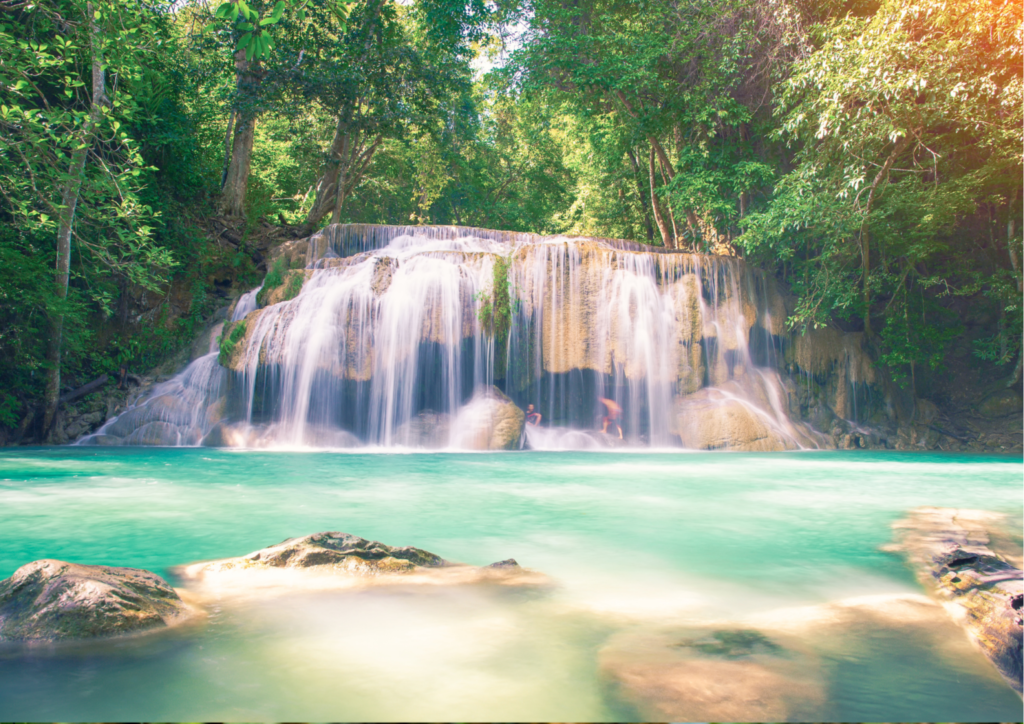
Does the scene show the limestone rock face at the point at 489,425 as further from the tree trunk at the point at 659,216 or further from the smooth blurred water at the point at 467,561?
the tree trunk at the point at 659,216

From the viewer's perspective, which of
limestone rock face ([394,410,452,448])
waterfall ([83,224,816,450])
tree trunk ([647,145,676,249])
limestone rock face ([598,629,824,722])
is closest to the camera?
limestone rock face ([598,629,824,722])

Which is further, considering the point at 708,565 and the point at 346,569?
the point at 708,565

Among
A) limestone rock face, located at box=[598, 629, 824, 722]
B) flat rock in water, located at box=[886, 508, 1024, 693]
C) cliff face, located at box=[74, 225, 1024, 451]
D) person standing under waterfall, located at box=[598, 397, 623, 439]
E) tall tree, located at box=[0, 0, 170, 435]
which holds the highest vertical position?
tall tree, located at box=[0, 0, 170, 435]

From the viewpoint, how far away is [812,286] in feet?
50.3

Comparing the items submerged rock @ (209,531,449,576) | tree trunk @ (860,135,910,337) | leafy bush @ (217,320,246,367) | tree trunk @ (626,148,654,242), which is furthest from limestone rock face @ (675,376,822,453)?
tree trunk @ (626,148,654,242)

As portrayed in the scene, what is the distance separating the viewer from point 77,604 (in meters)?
2.73

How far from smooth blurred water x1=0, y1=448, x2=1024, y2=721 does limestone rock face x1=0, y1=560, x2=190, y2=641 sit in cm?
12

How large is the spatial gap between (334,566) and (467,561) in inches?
36.2

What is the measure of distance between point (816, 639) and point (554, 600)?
123 cm

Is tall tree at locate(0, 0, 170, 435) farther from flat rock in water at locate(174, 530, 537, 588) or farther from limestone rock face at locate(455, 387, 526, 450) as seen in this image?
limestone rock face at locate(455, 387, 526, 450)

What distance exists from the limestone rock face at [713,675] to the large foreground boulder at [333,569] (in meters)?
1.11

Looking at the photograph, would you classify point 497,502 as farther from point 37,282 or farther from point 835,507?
point 37,282

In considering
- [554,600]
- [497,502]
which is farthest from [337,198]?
[554,600]

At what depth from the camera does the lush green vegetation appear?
36.0 feet
